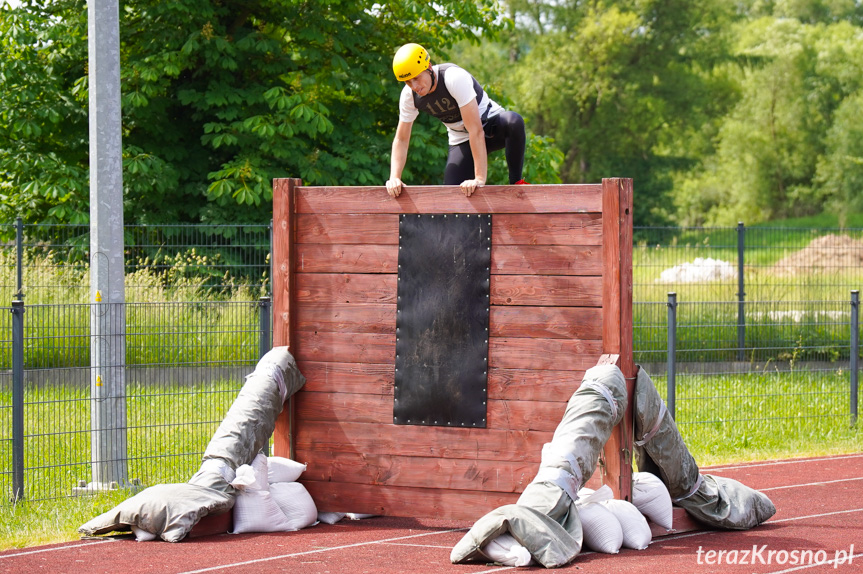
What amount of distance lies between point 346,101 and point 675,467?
14.2 m

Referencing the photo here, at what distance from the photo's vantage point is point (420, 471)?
289 inches

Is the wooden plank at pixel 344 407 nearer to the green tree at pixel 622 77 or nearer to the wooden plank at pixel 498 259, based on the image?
the wooden plank at pixel 498 259

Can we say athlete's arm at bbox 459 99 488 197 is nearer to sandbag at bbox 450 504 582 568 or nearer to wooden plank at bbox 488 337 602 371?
wooden plank at bbox 488 337 602 371

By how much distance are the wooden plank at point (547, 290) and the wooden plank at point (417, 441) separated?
2.81 ft

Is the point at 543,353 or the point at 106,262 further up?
the point at 106,262

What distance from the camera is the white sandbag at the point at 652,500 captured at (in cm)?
690

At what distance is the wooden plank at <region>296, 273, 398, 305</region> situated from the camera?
7508 millimetres

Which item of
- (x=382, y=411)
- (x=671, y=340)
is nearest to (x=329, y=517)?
(x=382, y=411)

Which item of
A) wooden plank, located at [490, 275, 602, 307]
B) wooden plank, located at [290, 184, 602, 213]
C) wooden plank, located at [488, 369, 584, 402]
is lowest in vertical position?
wooden plank, located at [488, 369, 584, 402]

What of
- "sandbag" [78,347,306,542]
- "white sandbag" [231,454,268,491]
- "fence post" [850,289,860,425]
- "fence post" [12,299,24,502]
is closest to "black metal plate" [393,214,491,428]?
"sandbag" [78,347,306,542]

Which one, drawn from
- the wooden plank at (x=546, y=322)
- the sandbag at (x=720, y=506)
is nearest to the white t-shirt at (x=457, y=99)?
the wooden plank at (x=546, y=322)

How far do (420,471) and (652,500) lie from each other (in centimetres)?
155

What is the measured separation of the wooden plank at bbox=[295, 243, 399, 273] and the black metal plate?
0.38 ft

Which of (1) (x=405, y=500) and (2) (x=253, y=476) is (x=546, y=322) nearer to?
(1) (x=405, y=500)
